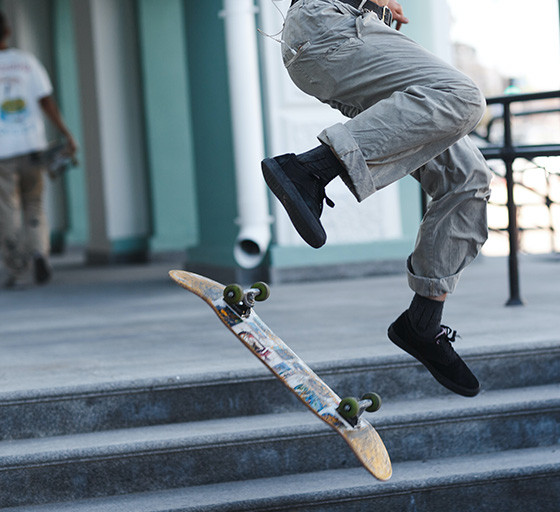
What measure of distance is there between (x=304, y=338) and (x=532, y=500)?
3.68ft

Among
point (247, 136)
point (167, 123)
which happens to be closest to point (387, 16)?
point (247, 136)

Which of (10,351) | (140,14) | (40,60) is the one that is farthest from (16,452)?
(40,60)

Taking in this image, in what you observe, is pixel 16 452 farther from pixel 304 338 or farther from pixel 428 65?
pixel 428 65

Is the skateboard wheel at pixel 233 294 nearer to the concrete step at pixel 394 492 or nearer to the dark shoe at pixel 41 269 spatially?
the concrete step at pixel 394 492

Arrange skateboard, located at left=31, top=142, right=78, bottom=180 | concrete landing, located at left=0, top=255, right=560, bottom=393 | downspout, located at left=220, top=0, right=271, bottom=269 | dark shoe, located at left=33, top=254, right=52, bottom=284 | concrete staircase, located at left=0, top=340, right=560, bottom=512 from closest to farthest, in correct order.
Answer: concrete staircase, located at left=0, top=340, right=560, bottom=512 → concrete landing, located at left=0, top=255, right=560, bottom=393 → downspout, located at left=220, top=0, right=271, bottom=269 → skateboard, located at left=31, top=142, right=78, bottom=180 → dark shoe, located at left=33, top=254, right=52, bottom=284

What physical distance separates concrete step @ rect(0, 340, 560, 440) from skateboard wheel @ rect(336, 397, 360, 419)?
0.50 meters

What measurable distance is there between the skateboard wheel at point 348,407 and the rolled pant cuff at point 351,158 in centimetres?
53

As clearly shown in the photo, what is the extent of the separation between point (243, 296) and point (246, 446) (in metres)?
0.50

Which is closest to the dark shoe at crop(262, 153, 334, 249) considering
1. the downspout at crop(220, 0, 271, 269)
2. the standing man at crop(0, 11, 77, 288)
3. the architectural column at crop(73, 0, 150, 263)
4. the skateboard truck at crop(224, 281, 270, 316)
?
the skateboard truck at crop(224, 281, 270, 316)

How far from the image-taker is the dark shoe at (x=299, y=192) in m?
2.12

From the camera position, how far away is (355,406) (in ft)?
7.42

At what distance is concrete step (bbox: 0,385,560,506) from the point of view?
2.52m

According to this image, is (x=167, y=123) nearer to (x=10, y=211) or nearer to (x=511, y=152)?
(x=10, y=211)

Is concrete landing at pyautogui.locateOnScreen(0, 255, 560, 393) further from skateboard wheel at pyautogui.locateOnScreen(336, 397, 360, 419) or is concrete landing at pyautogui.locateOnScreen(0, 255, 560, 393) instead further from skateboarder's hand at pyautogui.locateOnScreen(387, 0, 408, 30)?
skateboarder's hand at pyautogui.locateOnScreen(387, 0, 408, 30)
